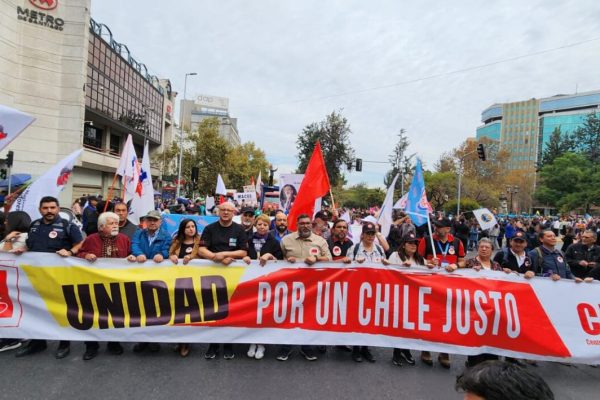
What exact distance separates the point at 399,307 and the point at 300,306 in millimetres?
1128

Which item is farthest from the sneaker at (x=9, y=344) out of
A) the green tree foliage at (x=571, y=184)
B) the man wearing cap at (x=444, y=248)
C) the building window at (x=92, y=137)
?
the green tree foliage at (x=571, y=184)

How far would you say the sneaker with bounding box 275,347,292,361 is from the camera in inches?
168

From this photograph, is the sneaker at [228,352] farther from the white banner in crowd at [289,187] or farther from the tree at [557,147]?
the tree at [557,147]

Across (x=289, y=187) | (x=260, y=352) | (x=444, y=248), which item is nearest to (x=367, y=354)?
(x=260, y=352)

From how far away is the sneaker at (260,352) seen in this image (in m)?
4.28

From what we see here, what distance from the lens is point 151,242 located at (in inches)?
192

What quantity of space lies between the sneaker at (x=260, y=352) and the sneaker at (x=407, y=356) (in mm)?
1584

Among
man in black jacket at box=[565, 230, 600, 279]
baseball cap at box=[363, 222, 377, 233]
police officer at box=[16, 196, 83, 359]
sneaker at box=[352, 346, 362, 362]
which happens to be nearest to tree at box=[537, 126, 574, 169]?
man in black jacket at box=[565, 230, 600, 279]

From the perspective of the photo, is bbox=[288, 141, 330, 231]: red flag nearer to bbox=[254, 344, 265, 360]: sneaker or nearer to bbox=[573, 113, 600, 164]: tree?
bbox=[254, 344, 265, 360]: sneaker

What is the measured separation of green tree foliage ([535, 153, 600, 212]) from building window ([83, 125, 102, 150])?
56.5m

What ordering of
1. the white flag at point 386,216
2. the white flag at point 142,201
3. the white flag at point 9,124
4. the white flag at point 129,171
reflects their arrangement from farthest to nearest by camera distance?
the white flag at point 386,216 < the white flag at point 129,171 < the white flag at point 142,201 < the white flag at point 9,124

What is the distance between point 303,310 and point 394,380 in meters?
1.19

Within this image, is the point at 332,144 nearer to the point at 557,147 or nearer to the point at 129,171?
the point at 129,171

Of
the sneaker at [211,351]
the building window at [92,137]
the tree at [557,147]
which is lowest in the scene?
the sneaker at [211,351]
